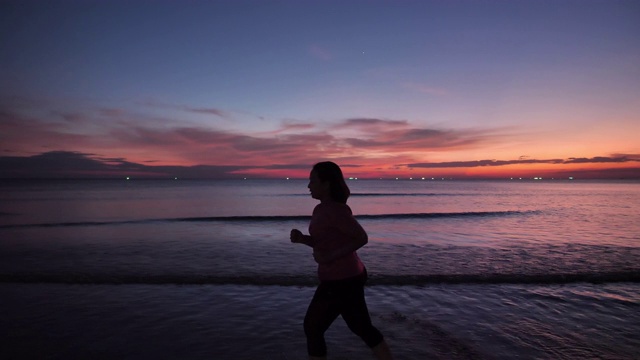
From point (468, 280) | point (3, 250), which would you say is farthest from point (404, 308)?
point (3, 250)

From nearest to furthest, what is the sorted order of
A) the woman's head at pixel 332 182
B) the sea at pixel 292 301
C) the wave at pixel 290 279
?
the woman's head at pixel 332 182
the sea at pixel 292 301
the wave at pixel 290 279

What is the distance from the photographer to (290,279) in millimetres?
9055

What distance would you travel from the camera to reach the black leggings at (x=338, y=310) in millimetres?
3133

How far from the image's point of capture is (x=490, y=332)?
5.61 metres

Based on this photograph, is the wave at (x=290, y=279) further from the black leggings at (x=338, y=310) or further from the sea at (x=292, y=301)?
the black leggings at (x=338, y=310)

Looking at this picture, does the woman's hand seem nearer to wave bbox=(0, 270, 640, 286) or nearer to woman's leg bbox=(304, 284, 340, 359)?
woman's leg bbox=(304, 284, 340, 359)

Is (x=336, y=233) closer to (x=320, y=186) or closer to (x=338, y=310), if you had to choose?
(x=320, y=186)

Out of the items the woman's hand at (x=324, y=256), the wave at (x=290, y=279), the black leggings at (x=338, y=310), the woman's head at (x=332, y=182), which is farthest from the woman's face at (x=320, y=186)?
the wave at (x=290, y=279)

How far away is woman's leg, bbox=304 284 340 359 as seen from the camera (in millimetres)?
3164

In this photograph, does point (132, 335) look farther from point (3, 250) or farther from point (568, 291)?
point (3, 250)

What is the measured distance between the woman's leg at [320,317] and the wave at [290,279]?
5.40 metres

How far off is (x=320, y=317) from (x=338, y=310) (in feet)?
0.52

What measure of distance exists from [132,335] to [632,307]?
830 centimetres

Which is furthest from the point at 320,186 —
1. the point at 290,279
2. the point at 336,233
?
the point at 290,279
